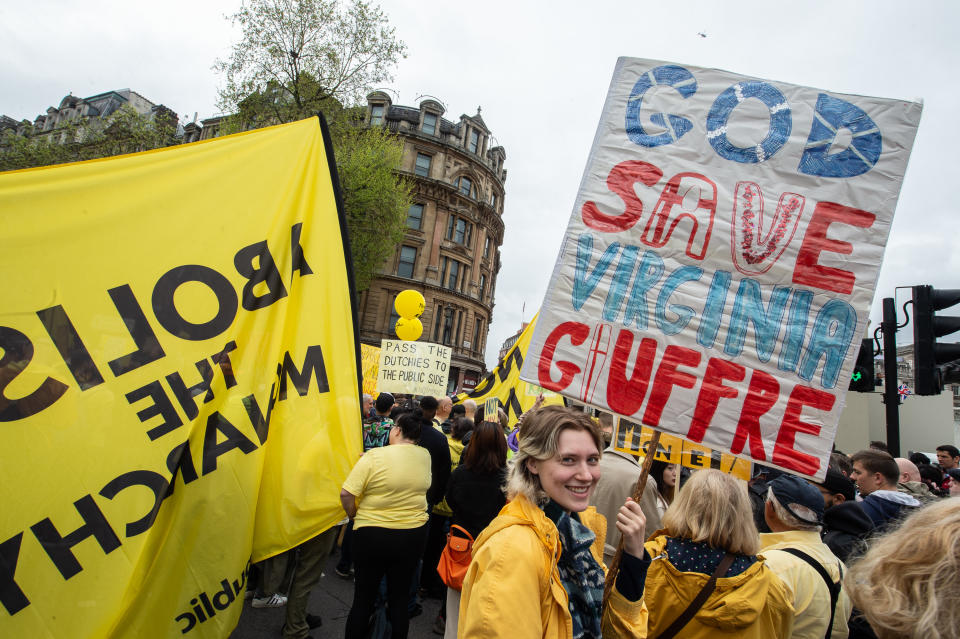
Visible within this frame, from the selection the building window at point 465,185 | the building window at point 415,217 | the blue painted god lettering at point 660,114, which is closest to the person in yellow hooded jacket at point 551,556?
the blue painted god lettering at point 660,114

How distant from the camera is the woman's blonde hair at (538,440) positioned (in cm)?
188

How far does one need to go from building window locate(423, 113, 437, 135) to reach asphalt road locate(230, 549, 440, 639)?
119 ft

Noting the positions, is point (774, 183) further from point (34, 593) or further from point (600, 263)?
point (34, 593)

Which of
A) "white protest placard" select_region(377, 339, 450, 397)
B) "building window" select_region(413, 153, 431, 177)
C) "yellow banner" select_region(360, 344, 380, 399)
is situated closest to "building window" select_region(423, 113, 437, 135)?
"building window" select_region(413, 153, 431, 177)

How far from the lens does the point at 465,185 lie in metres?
38.5

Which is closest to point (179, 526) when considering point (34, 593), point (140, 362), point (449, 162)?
point (34, 593)

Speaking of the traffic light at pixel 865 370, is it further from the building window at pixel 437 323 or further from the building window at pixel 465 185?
the building window at pixel 465 185

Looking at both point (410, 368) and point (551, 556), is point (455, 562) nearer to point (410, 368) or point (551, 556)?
point (551, 556)

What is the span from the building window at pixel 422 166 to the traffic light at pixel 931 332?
34.5 metres

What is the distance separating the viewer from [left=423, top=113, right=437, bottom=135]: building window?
123ft

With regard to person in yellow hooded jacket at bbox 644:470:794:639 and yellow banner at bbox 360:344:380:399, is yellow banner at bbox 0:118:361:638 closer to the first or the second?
person in yellow hooded jacket at bbox 644:470:794:639

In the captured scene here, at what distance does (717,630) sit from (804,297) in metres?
1.52

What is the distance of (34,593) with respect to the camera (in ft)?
5.48

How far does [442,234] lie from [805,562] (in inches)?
1388
